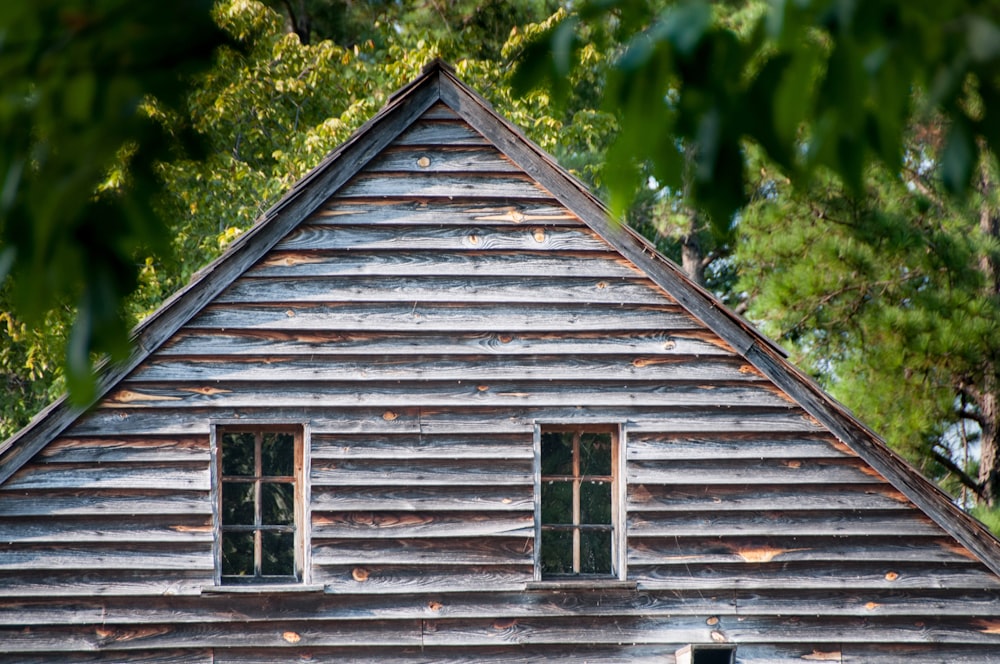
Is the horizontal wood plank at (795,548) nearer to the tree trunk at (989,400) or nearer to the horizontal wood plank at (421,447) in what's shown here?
the horizontal wood plank at (421,447)

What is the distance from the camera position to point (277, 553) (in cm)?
1988

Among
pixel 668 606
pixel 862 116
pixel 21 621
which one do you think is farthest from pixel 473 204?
pixel 862 116

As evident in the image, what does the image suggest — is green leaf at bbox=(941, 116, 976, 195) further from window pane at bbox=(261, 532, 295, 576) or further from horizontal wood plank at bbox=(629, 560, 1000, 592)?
window pane at bbox=(261, 532, 295, 576)

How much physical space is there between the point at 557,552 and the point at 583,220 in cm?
1155

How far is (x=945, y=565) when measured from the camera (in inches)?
326

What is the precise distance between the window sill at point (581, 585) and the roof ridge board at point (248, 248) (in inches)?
124

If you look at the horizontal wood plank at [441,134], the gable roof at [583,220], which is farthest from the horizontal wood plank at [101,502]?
the horizontal wood plank at [441,134]

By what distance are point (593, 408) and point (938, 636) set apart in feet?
10.1

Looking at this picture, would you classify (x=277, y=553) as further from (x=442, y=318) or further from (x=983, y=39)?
(x=983, y=39)

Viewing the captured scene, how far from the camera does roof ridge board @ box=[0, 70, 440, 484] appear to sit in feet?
25.6

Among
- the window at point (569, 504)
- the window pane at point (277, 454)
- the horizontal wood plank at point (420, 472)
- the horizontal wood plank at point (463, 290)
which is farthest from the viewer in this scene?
the window pane at point (277, 454)

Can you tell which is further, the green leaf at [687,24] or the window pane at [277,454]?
the window pane at [277,454]

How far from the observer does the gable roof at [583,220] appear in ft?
26.5

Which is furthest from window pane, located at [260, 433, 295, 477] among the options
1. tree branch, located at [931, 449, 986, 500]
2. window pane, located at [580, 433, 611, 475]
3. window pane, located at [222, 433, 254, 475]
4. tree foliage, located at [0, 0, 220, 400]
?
tree foliage, located at [0, 0, 220, 400]
